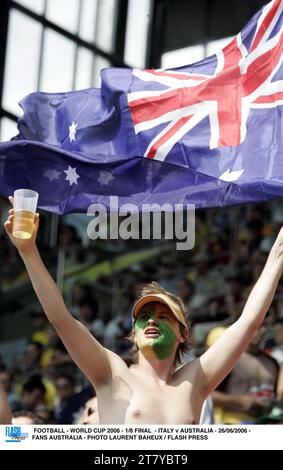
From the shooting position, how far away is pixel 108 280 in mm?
16422

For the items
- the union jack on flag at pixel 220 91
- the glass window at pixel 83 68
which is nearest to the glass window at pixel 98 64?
the glass window at pixel 83 68

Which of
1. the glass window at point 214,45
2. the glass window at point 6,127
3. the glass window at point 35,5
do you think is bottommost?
the glass window at point 6,127

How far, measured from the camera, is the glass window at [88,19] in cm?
1766

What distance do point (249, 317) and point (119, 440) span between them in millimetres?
754

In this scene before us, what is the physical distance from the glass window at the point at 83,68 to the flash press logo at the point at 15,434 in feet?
41.9

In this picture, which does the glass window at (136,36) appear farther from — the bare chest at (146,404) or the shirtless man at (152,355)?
the bare chest at (146,404)

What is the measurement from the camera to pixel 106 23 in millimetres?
17812

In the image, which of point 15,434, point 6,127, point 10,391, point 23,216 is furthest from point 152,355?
point 6,127

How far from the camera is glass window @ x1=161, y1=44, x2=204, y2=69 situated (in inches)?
713

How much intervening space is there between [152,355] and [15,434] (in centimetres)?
64

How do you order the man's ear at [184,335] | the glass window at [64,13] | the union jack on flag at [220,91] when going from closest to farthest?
1. the man's ear at [184,335]
2. the union jack on flag at [220,91]
3. the glass window at [64,13]

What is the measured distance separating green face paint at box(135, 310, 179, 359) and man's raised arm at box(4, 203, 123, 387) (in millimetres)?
205

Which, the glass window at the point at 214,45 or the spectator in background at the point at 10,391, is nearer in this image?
the spectator in background at the point at 10,391

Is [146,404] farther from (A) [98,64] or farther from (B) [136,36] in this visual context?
(B) [136,36]
